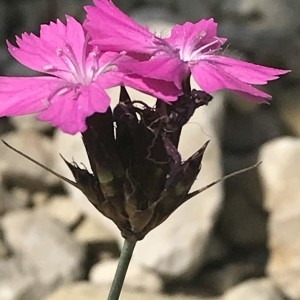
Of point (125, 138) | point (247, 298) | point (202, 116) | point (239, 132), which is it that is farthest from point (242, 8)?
point (125, 138)

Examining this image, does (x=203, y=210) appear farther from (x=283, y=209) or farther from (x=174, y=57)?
(x=174, y=57)

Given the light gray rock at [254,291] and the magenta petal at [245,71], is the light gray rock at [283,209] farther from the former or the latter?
the magenta petal at [245,71]

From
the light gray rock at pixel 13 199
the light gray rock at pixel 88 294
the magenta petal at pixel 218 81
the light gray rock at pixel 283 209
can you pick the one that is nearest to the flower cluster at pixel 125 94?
the magenta petal at pixel 218 81

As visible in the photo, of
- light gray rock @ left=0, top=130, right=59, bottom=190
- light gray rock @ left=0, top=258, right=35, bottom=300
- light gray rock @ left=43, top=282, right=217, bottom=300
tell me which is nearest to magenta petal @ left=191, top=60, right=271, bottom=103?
light gray rock @ left=43, top=282, right=217, bottom=300

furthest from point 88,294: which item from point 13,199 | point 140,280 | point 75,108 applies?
point 75,108

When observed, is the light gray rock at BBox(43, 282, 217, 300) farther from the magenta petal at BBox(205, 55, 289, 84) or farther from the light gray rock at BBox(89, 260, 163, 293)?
the magenta petal at BBox(205, 55, 289, 84)

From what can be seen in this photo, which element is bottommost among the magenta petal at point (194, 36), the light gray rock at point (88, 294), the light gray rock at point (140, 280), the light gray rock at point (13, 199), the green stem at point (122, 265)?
the green stem at point (122, 265)

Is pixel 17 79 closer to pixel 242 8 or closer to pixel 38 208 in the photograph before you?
pixel 38 208
